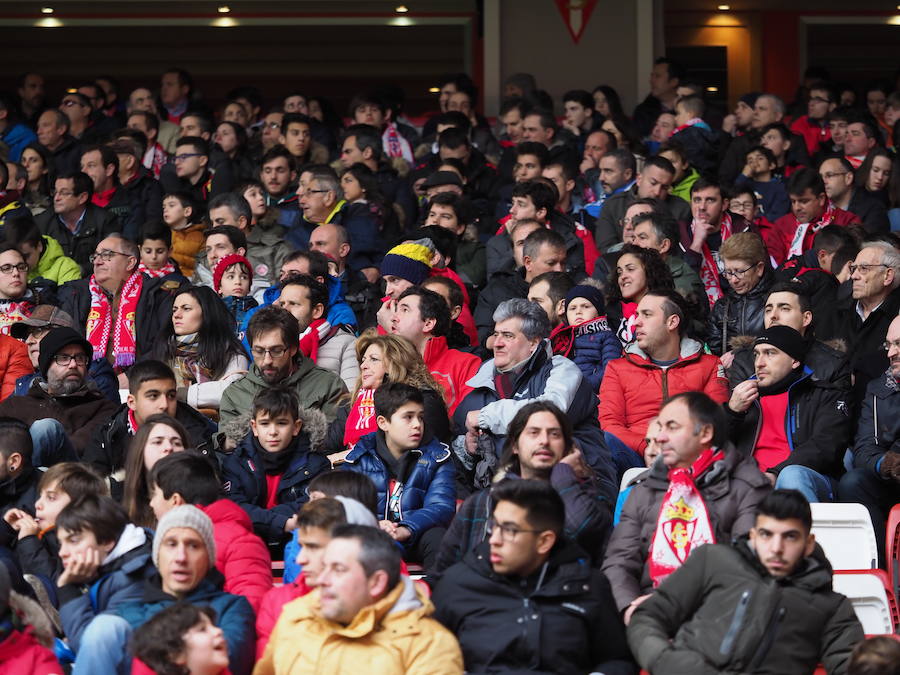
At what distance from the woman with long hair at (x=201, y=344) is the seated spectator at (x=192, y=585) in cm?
269

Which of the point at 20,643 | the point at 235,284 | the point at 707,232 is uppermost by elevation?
the point at 707,232

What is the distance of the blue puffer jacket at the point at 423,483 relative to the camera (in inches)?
241

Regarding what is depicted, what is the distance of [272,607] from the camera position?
5.06m

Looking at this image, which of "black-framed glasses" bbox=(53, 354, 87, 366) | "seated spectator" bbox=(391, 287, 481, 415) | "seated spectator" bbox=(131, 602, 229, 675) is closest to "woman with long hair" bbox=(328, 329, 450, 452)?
"seated spectator" bbox=(391, 287, 481, 415)

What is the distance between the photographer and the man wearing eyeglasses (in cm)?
720

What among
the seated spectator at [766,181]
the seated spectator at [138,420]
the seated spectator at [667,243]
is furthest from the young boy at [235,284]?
the seated spectator at [766,181]

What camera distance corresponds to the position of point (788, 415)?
6.77 metres

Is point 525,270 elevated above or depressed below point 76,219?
below

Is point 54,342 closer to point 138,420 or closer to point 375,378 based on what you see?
point 138,420

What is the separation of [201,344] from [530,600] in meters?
3.37

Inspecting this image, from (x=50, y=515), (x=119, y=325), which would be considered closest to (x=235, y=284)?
(x=119, y=325)

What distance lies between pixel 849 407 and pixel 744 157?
5629 millimetres

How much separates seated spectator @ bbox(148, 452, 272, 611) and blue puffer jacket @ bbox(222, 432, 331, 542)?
0.48m

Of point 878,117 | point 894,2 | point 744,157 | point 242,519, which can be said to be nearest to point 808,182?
point 744,157
